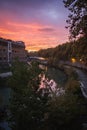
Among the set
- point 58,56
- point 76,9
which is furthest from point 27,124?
point 58,56

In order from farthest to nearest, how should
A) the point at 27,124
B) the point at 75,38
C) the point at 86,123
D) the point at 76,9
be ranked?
the point at 86,123 < the point at 27,124 < the point at 75,38 < the point at 76,9

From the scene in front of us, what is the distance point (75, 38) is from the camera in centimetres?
2220

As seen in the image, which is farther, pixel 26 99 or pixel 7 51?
pixel 7 51

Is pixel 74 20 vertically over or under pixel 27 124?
over

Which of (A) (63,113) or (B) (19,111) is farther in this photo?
(A) (63,113)

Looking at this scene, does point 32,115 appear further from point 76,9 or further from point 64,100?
point 76,9

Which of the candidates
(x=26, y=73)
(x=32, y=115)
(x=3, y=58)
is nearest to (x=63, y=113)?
(x=32, y=115)

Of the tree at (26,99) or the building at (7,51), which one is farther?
the building at (7,51)

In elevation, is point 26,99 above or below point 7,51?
below

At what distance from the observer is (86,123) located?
1167 inches

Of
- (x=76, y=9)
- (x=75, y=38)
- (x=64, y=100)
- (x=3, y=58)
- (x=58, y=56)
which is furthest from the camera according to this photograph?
(x=58, y=56)

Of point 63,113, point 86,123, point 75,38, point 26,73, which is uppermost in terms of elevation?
point 75,38

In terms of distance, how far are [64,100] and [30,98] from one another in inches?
188

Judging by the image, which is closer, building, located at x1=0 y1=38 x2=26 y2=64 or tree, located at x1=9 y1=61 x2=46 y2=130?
tree, located at x1=9 y1=61 x2=46 y2=130
